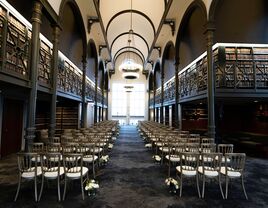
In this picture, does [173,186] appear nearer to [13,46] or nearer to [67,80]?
[13,46]

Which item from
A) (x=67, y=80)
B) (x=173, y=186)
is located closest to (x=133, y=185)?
(x=173, y=186)

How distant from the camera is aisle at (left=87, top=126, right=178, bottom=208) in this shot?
3803 millimetres

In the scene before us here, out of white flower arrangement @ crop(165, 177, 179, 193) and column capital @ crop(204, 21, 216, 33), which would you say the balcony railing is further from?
column capital @ crop(204, 21, 216, 33)

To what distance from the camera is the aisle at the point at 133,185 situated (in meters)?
3.80

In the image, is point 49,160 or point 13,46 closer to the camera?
point 49,160

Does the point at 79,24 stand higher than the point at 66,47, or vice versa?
the point at 79,24

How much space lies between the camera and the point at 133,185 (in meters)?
4.75

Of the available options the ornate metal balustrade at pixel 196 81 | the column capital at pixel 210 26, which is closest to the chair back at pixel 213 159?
the ornate metal balustrade at pixel 196 81

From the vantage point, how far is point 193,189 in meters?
4.47

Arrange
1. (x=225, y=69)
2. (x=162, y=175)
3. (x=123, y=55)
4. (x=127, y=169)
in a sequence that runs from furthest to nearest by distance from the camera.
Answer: (x=123, y=55), (x=225, y=69), (x=127, y=169), (x=162, y=175)

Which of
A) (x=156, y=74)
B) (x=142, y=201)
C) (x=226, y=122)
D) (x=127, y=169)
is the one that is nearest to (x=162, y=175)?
(x=127, y=169)

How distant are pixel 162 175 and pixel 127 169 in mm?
1187

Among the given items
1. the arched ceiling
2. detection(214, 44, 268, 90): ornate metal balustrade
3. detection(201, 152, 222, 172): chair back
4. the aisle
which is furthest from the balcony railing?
the arched ceiling

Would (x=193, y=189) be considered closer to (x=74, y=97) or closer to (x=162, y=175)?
(x=162, y=175)
